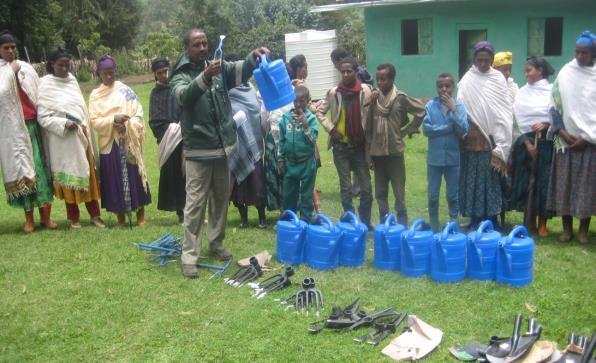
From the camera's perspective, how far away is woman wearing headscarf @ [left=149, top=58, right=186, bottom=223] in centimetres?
732

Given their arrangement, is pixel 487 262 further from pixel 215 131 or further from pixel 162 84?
pixel 162 84

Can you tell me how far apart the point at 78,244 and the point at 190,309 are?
242 centimetres

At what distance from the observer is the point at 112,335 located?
15.6 feet

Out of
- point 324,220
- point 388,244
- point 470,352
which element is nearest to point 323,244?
point 324,220

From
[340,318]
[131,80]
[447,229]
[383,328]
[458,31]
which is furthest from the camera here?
[131,80]

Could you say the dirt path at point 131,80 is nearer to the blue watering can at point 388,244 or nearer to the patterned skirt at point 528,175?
the patterned skirt at point 528,175

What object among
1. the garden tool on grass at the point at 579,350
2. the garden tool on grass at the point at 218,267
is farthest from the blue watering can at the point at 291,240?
the garden tool on grass at the point at 579,350

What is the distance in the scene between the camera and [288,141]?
6.82 m

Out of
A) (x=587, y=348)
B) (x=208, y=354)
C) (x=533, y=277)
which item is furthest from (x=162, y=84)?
(x=587, y=348)

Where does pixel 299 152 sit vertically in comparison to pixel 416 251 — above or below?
above

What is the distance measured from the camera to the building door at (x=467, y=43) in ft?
59.4

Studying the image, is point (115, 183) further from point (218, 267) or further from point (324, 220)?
point (324, 220)

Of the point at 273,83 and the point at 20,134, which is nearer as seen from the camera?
the point at 273,83

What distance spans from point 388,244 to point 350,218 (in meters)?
0.53
